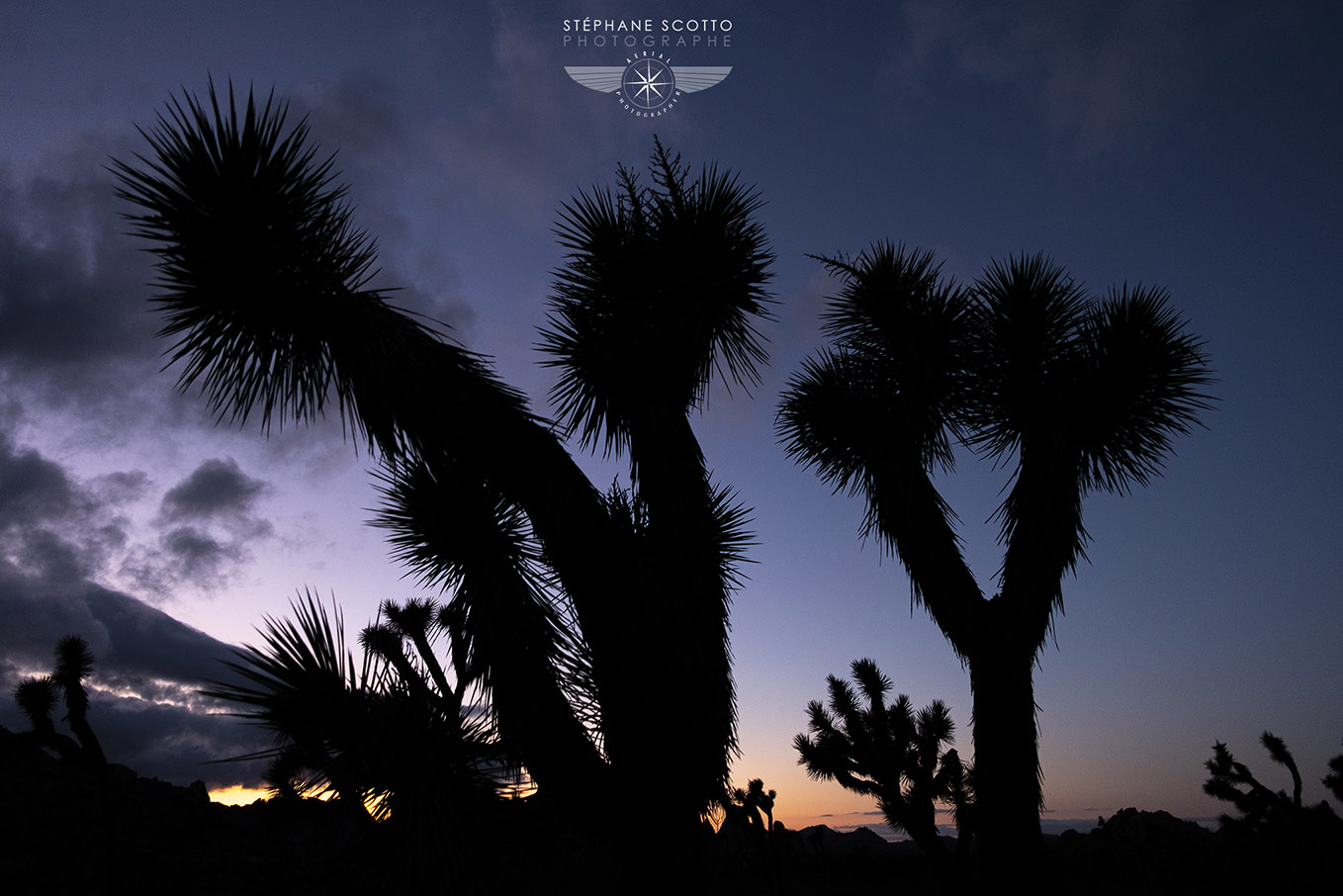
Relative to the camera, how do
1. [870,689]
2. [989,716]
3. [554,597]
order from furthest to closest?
[870,689] < [989,716] < [554,597]

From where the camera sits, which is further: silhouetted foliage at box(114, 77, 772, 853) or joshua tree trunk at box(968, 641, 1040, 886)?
joshua tree trunk at box(968, 641, 1040, 886)

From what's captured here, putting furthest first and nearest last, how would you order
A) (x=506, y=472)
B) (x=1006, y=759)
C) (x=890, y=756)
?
1. (x=890, y=756)
2. (x=1006, y=759)
3. (x=506, y=472)

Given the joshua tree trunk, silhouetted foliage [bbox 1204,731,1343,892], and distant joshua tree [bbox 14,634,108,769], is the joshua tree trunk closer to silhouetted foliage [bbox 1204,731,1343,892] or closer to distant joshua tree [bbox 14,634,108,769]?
silhouetted foliage [bbox 1204,731,1343,892]

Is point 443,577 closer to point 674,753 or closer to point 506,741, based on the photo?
point 506,741

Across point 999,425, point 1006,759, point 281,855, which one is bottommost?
point 281,855

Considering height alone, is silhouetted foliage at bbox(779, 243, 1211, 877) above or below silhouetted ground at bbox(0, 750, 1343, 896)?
above

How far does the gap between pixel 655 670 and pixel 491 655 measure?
1051 mm

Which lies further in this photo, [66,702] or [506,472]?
[66,702]

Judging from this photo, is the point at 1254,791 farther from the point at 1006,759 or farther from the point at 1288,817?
the point at 1006,759

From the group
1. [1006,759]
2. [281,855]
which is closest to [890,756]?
[1006,759]

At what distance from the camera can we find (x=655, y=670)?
3.98m

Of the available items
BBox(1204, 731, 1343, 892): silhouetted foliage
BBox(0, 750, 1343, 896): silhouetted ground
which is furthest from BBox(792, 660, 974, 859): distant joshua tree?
BBox(1204, 731, 1343, 892): silhouetted foliage

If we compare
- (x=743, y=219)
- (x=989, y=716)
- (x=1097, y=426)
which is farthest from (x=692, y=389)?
(x=1097, y=426)

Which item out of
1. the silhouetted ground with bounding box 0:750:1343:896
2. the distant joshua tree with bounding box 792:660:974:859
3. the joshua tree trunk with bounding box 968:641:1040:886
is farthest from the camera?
the silhouetted ground with bounding box 0:750:1343:896
